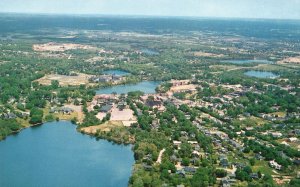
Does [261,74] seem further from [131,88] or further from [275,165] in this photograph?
[275,165]

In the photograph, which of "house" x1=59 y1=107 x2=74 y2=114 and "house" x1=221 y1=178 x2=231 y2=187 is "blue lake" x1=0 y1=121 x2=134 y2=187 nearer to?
"house" x1=59 y1=107 x2=74 y2=114

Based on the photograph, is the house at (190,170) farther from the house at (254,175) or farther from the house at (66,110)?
the house at (66,110)

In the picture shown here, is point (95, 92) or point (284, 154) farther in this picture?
point (95, 92)

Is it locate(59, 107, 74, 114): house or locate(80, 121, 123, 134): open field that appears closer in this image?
locate(80, 121, 123, 134): open field

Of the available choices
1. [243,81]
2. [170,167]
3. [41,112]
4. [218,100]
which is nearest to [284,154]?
[170,167]

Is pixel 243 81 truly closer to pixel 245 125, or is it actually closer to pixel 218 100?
pixel 218 100

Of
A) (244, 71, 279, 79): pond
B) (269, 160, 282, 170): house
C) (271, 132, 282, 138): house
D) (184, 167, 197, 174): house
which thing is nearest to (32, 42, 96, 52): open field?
(244, 71, 279, 79): pond
